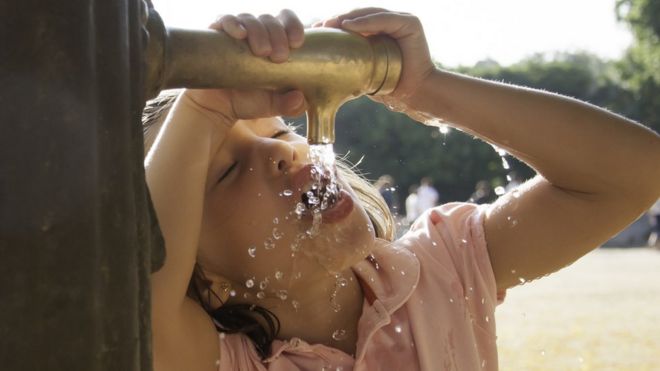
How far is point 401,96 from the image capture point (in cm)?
148

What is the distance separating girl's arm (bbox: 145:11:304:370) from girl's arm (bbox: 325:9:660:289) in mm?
216

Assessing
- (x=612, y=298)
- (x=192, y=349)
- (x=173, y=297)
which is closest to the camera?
(x=173, y=297)

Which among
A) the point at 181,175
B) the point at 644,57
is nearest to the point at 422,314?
the point at 181,175

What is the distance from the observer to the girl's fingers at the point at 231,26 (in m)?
1.05

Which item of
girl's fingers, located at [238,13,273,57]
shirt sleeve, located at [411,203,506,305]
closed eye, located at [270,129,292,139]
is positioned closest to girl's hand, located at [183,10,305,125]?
girl's fingers, located at [238,13,273,57]

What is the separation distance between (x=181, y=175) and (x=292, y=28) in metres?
0.51

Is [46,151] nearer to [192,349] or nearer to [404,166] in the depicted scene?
[192,349]

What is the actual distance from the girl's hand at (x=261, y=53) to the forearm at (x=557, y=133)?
35 centimetres

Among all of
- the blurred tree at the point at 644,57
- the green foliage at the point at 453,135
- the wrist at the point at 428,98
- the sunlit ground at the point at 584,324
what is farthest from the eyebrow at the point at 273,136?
the blurred tree at the point at 644,57

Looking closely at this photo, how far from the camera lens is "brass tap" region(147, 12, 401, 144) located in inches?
35.3

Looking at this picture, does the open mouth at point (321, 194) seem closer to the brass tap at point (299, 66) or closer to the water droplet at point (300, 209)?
the water droplet at point (300, 209)

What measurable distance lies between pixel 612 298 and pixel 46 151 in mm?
9078

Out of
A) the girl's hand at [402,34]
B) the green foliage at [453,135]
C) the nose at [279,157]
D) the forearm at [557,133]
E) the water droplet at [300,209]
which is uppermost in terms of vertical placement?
the girl's hand at [402,34]

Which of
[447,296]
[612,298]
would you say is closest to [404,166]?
[612,298]
